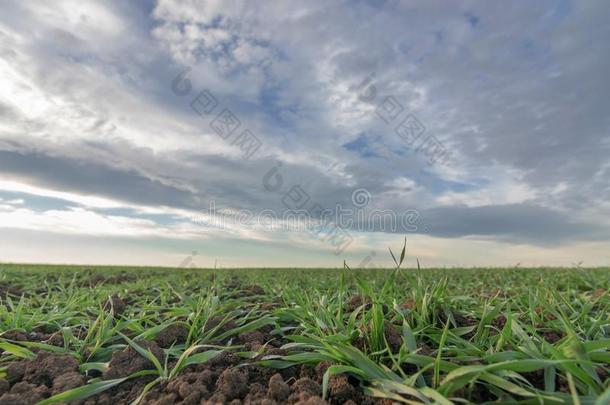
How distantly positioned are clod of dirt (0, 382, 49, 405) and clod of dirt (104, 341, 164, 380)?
267 mm

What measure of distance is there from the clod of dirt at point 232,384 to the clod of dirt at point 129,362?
480 mm

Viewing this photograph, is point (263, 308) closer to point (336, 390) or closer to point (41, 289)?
point (336, 390)

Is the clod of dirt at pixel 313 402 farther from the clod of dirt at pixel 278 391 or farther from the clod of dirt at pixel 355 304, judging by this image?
the clod of dirt at pixel 355 304

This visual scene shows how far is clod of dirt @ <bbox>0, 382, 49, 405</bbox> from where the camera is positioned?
1.85 m

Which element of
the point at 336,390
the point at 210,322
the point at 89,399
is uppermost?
the point at 210,322

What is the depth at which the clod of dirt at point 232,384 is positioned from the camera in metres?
1.81

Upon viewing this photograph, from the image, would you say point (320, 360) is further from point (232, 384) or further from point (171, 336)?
point (171, 336)

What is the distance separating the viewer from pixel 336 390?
69.3 inches

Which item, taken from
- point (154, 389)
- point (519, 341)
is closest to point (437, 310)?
point (519, 341)

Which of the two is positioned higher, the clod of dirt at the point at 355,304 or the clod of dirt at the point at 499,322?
the clod of dirt at the point at 355,304

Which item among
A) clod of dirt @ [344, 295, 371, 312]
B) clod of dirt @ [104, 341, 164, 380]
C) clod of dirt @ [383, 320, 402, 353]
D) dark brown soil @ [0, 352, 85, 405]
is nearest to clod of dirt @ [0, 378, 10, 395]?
dark brown soil @ [0, 352, 85, 405]

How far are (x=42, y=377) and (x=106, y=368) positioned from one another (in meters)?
0.30

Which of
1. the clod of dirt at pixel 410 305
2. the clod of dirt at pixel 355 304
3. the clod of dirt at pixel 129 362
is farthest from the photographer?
the clod of dirt at pixel 355 304

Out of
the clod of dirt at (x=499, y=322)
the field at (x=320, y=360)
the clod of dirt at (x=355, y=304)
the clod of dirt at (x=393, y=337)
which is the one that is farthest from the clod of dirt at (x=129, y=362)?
the clod of dirt at (x=499, y=322)
